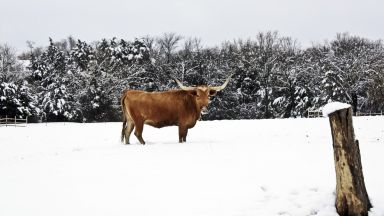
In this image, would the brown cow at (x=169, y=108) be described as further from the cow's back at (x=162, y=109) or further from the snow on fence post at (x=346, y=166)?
the snow on fence post at (x=346, y=166)

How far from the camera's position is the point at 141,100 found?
1427 cm

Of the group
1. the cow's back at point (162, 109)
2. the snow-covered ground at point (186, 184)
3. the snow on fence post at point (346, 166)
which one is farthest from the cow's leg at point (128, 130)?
the snow on fence post at point (346, 166)

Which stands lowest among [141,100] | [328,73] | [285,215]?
[285,215]

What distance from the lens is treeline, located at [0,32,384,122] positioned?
56156 mm

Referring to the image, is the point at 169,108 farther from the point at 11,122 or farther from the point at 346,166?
the point at 11,122

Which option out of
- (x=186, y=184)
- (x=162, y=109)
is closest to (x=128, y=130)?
(x=162, y=109)

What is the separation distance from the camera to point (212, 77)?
6425 centimetres

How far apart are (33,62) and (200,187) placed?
5960 cm

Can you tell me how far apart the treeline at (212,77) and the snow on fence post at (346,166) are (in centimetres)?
4894

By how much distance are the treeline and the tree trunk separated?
4895cm

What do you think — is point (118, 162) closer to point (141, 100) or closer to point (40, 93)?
point (141, 100)

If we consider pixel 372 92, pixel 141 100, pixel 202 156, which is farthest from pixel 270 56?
pixel 202 156

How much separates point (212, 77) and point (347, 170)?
5809 centimetres

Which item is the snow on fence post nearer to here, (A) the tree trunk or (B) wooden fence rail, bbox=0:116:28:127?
(A) the tree trunk
